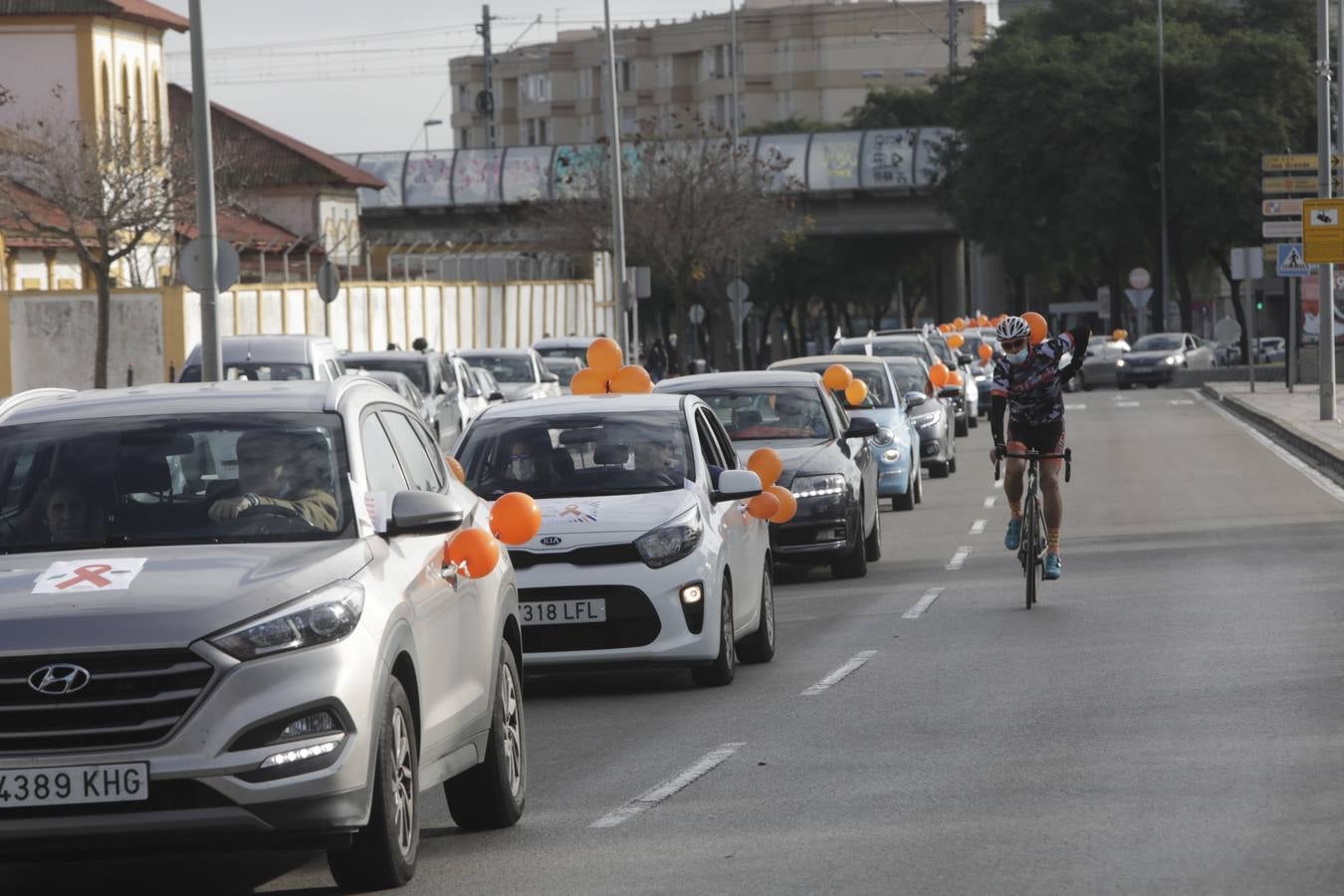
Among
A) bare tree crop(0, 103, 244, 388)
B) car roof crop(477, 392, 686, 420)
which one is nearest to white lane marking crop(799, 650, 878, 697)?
car roof crop(477, 392, 686, 420)

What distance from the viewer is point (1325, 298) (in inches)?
1507

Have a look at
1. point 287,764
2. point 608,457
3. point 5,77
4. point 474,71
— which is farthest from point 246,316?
point 474,71

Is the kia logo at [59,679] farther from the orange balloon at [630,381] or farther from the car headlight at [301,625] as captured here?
the orange balloon at [630,381]

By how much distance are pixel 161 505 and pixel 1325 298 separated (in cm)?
3268

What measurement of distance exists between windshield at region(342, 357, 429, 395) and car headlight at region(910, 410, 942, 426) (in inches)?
279

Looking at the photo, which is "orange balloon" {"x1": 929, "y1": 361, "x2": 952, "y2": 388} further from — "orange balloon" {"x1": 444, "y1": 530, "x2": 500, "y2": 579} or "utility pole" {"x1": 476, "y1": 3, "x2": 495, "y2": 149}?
"utility pole" {"x1": 476, "y1": 3, "x2": 495, "y2": 149}

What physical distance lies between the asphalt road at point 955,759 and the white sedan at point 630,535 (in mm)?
329

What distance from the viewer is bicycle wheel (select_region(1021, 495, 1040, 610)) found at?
16050 mm

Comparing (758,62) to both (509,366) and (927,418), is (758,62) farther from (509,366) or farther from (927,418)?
(927,418)

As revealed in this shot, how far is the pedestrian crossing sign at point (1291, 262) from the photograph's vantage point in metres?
43.5

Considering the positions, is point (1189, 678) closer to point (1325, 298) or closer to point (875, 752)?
point (875, 752)

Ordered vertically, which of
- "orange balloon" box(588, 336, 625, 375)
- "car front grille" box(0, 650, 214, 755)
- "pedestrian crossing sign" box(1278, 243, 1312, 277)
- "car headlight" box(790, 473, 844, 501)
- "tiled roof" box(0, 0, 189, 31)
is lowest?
"car headlight" box(790, 473, 844, 501)

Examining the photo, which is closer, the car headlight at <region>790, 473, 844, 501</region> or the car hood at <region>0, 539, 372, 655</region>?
the car hood at <region>0, 539, 372, 655</region>

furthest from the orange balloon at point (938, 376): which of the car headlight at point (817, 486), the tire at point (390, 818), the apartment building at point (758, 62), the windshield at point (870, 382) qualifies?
the apartment building at point (758, 62)
